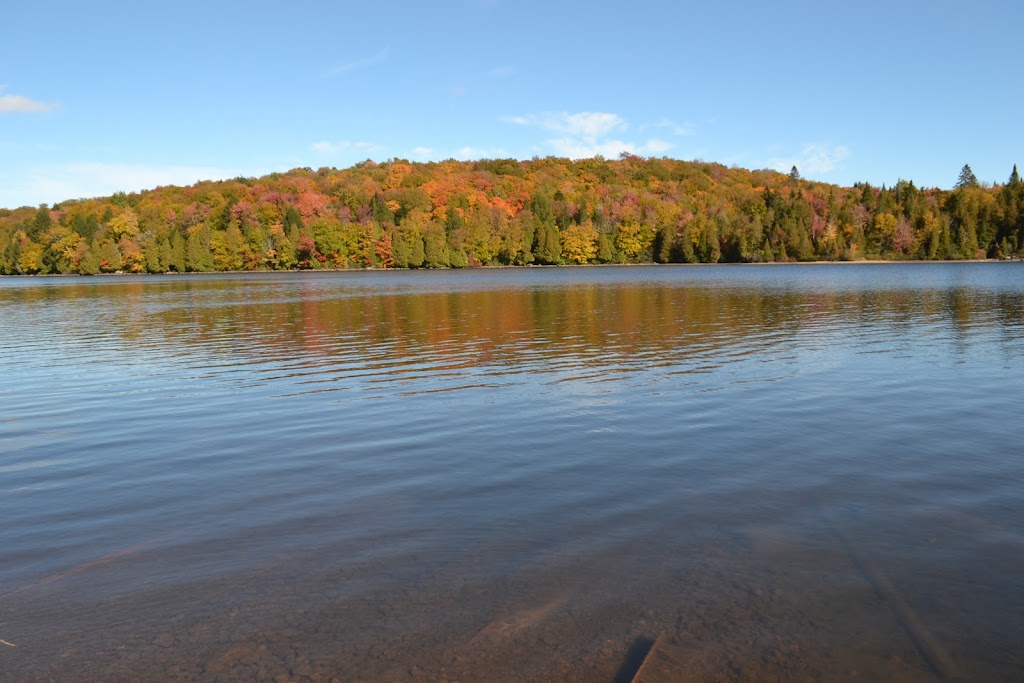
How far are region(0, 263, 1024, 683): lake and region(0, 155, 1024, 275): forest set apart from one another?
5913 inches

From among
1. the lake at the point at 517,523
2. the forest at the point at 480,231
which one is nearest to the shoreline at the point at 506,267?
the forest at the point at 480,231

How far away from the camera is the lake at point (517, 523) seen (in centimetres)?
677

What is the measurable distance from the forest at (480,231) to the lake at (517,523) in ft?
493

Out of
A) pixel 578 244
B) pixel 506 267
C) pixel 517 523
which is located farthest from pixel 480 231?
pixel 517 523

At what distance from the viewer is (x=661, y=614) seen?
732 centimetres

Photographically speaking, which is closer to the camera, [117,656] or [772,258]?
[117,656]

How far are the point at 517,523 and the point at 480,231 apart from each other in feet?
543

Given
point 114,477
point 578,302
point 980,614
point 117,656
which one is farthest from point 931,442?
point 578,302

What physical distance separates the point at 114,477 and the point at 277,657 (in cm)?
756

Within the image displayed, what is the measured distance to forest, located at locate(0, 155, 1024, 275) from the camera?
162750mm

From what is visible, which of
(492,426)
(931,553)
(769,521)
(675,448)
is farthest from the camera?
(492,426)

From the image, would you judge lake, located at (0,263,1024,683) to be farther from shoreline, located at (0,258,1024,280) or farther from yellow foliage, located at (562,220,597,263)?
yellow foliage, located at (562,220,597,263)

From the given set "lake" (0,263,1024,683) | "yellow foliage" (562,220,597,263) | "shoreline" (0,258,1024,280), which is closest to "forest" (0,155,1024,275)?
"yellow foliage" (562,220,597,263)

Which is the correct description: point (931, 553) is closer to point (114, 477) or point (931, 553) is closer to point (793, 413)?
point (793, 413)
